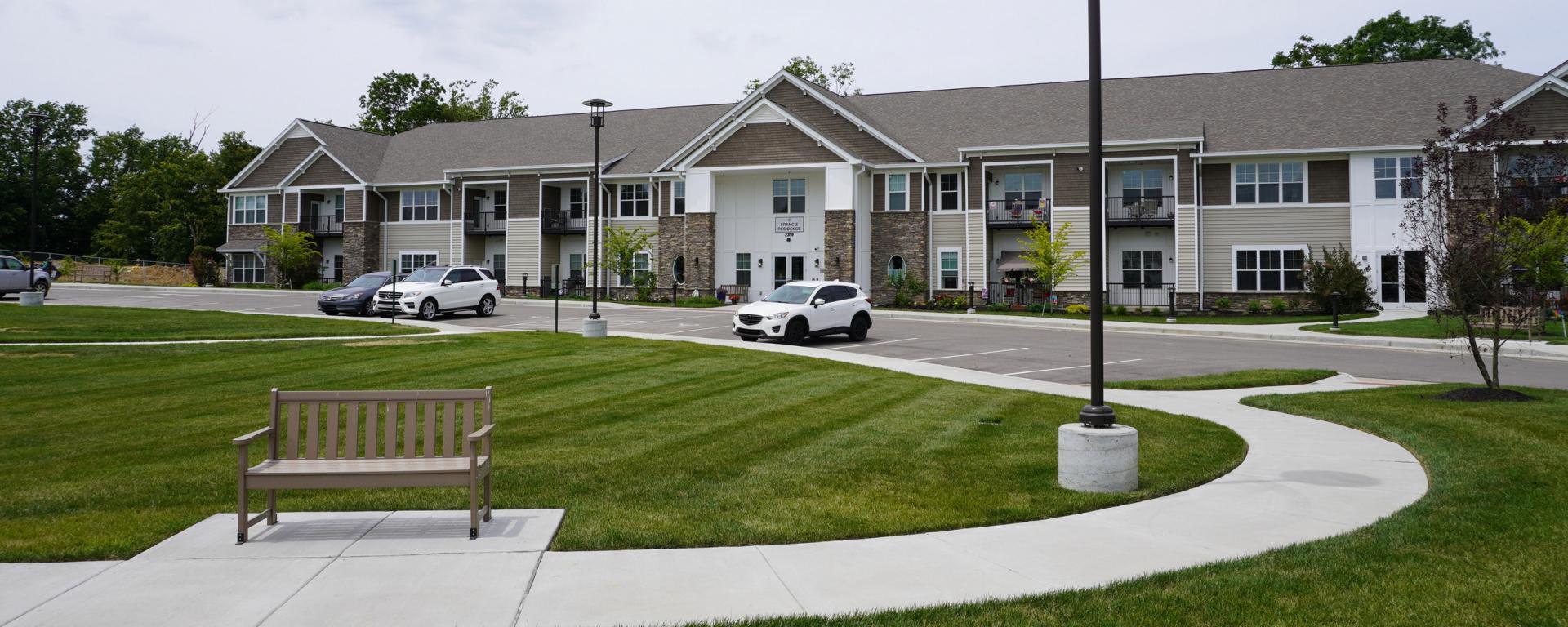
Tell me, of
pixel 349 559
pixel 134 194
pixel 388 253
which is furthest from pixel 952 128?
pixel 134 194

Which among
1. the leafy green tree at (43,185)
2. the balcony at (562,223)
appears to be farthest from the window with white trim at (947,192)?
the leafy green tree at (43,185)

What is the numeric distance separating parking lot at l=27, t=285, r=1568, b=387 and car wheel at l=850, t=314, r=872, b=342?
24cm

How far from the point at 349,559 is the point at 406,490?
210cm

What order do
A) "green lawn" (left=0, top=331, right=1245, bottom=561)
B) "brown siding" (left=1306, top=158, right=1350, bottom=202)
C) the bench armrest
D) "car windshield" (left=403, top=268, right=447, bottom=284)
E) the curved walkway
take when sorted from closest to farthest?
the curved walkway < the bench armrest < "green lawn" (left=0, top=331, right=1245, bottom=561) < "car windshield" (left=403, top=268, right=447, bottom=284) < "brown siding" (left=1306, top=158, right=1350, bottom=202)

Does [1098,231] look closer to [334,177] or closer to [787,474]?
[787,474]

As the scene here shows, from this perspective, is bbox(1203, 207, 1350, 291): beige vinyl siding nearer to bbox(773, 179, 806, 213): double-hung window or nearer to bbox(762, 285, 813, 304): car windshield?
bbox(773, 179, 806, 213): double-hung window

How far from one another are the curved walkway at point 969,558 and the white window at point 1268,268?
3172cm

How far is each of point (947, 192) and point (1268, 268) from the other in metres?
12.9

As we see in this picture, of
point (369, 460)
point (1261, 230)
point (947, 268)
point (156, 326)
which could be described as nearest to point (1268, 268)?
point (1261, 230)

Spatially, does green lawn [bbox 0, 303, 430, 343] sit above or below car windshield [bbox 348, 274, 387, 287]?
below

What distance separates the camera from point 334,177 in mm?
52344

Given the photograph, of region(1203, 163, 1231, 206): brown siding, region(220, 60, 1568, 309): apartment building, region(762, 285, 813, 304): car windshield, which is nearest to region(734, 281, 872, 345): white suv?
region(762, 285, 813, 304): car windshield

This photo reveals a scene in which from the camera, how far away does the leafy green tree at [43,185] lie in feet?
245

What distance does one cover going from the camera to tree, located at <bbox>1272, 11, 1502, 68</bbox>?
5459cm
